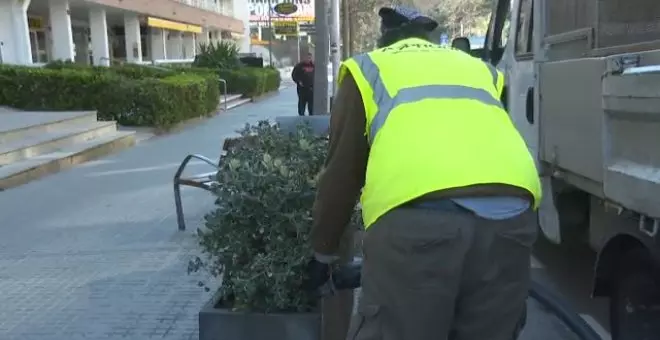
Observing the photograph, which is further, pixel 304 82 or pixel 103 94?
pixel 304 82

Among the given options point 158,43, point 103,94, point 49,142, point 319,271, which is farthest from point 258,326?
point 158,43

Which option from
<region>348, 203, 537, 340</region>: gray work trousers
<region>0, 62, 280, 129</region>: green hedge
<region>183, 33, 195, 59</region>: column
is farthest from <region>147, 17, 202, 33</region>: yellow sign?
<region>348, 203, 537, 340</region>: gray work trousers

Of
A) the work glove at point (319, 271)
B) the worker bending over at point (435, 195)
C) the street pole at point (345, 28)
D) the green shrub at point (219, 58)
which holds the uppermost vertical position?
the street pole at point (345, 28)

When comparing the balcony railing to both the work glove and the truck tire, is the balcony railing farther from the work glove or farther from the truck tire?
the work glove

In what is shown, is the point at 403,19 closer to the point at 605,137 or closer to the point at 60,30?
the point at 605,137

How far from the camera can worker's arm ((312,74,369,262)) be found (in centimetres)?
217

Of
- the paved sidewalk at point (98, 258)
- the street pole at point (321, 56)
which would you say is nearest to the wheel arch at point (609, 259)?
the paved sidewalk at point (98, 258)

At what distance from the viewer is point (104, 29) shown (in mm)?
32656

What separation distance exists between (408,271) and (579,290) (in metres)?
4.07

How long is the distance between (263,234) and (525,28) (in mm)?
3349

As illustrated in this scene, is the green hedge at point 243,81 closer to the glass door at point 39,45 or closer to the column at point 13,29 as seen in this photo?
the column at point 13,29

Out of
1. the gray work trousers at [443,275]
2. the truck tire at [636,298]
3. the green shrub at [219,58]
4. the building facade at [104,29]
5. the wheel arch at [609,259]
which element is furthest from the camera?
the green shrub at [219,58]

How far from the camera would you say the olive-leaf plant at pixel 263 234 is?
3.64m

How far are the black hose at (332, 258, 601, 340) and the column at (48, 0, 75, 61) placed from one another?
28574 mm
